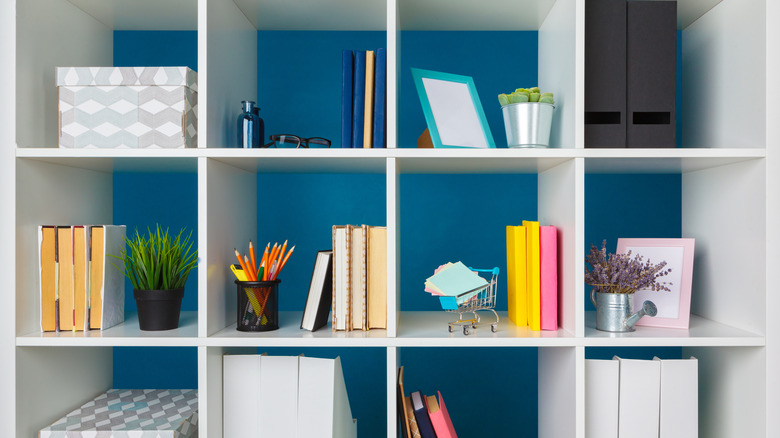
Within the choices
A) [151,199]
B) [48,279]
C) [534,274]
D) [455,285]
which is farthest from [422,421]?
[151,199]

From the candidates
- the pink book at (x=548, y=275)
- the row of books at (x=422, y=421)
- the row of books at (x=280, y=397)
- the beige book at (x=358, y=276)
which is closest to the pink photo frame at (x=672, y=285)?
the pink book at (x=548, y=275)

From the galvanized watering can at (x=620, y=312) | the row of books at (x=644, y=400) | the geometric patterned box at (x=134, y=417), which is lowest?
the geometric patterned box at (x=134, y=417)

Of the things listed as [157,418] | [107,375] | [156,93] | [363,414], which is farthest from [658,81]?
[107,375]

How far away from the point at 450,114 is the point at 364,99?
0.22 meters

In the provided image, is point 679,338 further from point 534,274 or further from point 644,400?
point 534,274

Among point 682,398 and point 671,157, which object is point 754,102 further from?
point 682,398

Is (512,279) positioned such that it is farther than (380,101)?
Yes

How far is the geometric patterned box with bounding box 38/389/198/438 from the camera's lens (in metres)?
1.36

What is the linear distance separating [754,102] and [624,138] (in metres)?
0.28

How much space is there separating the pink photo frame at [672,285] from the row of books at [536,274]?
0.26 meters

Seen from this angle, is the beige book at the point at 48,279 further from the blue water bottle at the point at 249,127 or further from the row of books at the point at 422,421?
the row of books at the point at 422,421

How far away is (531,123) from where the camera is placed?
1.36 meters

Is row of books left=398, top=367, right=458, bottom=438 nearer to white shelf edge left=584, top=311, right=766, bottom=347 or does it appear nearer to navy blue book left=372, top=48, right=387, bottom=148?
white shelf edge left=584, top=311, right=766, bottom=347

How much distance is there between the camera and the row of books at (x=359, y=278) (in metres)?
1.37
